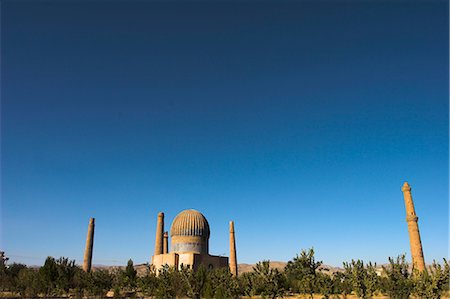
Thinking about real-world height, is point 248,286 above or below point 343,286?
above

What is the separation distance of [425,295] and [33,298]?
1189 inches

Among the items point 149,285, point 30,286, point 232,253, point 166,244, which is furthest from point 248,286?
point 166,244

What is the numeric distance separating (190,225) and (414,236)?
81.2 ft

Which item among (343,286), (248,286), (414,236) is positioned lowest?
(343,286)

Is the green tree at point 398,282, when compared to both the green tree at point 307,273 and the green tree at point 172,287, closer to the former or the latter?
the green tree at point 307,273

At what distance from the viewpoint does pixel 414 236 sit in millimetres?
36906

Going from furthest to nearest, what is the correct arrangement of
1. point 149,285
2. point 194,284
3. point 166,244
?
1. point 166,244
2. point 149,285
3. point 194,284

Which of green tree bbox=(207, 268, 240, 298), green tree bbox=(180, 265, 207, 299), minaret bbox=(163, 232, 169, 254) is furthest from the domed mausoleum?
green tree bbox=(180, 265, 207, 299)

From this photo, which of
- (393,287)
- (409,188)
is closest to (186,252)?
(393,287)

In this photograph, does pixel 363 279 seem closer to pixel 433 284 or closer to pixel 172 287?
pixel 433 284

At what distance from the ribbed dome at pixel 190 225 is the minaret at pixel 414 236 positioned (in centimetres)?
2289

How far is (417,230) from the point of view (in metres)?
37.0

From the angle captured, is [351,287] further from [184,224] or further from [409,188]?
[184,224]

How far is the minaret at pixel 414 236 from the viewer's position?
35875 mm
